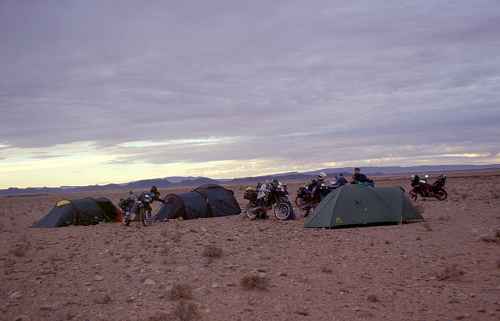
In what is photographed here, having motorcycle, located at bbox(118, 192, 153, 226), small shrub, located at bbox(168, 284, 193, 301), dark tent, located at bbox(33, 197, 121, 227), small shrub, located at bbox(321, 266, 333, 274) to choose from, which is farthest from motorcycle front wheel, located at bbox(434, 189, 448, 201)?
small shrub, located at bbox(168, 284, 193, 301)

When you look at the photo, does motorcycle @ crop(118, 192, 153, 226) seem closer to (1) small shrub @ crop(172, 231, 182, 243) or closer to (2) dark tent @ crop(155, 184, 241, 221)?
(2) dark tent @ crop(155, 184, 241, 221)

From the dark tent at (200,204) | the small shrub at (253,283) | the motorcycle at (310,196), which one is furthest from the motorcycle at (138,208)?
the small shrub at (253,283)

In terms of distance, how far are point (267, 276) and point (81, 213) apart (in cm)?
1543

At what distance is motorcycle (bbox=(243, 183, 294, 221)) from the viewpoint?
68.7 ft

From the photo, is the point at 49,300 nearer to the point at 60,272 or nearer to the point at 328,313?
the point at 60,272

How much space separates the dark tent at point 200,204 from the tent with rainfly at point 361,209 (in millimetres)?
7968

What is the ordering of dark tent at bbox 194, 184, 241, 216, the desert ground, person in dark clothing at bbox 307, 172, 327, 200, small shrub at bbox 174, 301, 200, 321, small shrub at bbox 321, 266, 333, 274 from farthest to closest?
dark tent at bbox 194, 184, 241, 216, person in dark clothing at bbox 307, 172, 327, 200, small shrub at bbox 321, 266, 333, 274, the desert ground, small shrub at bbox 174, 301, 200, 321

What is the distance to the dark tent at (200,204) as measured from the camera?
2378cm

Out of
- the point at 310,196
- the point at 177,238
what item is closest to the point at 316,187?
the point at 310,196

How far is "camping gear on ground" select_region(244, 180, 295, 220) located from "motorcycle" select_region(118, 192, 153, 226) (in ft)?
13.2

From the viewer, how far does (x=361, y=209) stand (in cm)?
1692

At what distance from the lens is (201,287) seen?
956 centimetres

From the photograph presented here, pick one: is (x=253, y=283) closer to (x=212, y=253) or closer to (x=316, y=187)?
(x=212, y=253)

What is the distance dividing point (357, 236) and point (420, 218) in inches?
147
